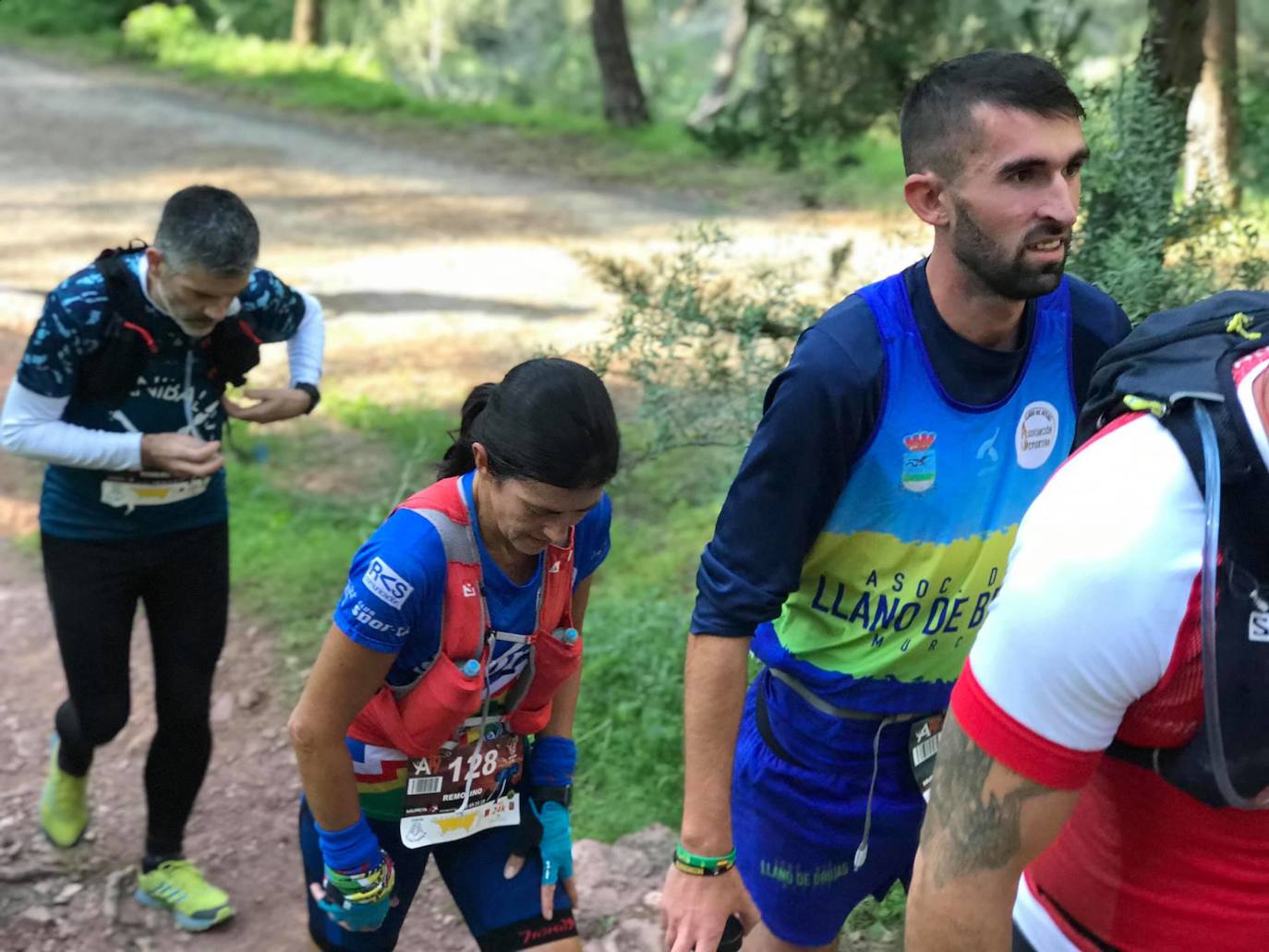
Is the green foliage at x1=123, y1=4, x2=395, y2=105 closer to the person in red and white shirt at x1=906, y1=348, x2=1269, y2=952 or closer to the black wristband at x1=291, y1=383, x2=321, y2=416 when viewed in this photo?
the black wristband at x1=291, y1=383, x2=321, y2=416

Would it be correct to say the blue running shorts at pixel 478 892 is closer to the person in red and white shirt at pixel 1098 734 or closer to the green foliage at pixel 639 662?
the person in red and white shirt at pixel 1098 734

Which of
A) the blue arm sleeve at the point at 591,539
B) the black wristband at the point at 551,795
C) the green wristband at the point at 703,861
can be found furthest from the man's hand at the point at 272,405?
the green wristband at the point at 703,861

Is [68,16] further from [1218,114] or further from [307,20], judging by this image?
[1218,114]

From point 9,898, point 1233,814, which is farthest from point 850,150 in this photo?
point 1233,814

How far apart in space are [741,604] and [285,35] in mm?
25374

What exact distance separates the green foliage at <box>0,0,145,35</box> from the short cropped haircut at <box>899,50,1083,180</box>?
23984mm

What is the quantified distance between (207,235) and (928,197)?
1873 mm

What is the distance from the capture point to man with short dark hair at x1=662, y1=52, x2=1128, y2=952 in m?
2.38

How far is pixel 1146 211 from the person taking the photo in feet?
14.5

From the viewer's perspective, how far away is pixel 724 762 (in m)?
2.42

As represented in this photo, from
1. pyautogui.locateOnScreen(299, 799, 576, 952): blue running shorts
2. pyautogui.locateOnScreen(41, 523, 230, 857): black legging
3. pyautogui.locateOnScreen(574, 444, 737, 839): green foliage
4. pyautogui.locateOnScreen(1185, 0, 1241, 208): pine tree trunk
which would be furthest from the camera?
pyautogui.locateOnScreen(1185, 0, 1241, 208): pine tree trunk

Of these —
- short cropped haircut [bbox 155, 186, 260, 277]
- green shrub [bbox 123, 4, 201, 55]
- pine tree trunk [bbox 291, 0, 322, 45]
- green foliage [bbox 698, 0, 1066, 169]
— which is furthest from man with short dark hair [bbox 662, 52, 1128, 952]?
green shrub [bbox 123, 4, 201, 55]

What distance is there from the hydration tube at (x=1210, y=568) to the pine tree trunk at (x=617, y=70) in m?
16.3

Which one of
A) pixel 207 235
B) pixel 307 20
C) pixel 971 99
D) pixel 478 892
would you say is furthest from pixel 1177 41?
pixel 307 20
